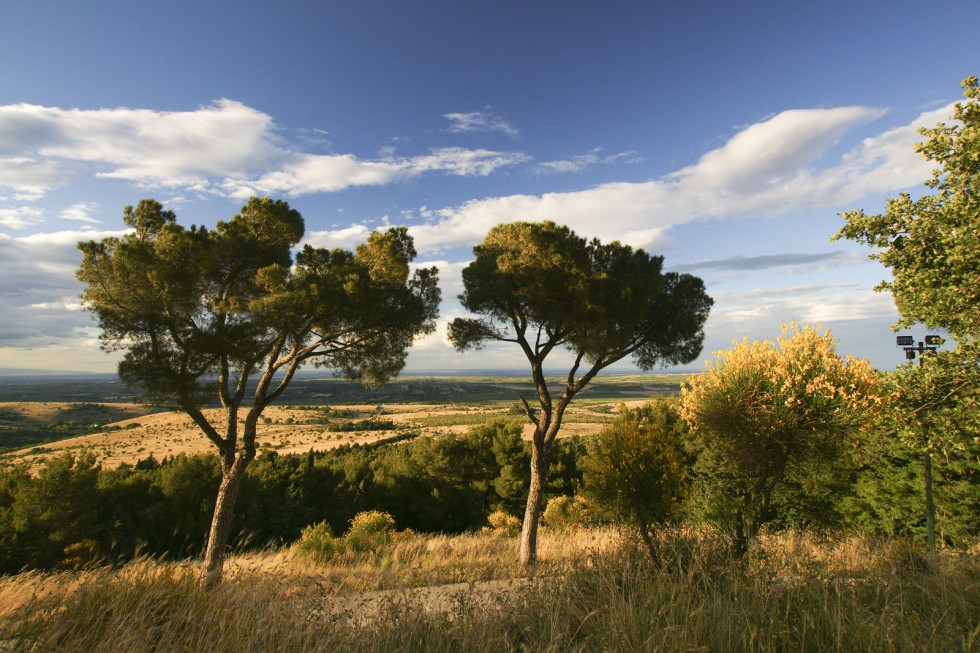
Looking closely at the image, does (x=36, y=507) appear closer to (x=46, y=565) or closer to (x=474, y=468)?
(x=46, y=565)

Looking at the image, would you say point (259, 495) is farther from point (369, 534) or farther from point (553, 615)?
point (553, 615)

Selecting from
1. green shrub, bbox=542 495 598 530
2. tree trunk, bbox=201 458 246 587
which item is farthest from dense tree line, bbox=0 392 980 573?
tree trunk, bbox=201 458 246 587

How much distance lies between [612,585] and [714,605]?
0.87 m

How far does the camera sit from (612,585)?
401 centimetres

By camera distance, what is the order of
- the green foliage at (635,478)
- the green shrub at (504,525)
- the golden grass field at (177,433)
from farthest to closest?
the golden grass field at (177,433) → the green shrub at (504,525) → the green foliage at (635,478)

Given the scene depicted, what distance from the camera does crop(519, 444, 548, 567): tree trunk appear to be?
11227 millimetres

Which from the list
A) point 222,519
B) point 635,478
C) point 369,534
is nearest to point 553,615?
point 222,519

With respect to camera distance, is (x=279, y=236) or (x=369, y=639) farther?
(x=279, y=236)

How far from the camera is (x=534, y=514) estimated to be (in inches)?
448

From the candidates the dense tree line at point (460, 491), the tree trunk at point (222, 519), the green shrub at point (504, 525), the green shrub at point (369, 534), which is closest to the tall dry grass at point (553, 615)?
the dense tree line at point (460, 491)

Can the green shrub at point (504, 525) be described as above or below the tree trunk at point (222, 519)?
below

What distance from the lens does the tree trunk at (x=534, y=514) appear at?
11.2 metres

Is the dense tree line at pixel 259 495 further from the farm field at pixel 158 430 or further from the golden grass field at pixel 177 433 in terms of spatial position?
the golden grass field at pixel 177 433

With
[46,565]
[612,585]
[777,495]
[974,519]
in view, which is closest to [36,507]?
[46,565]
